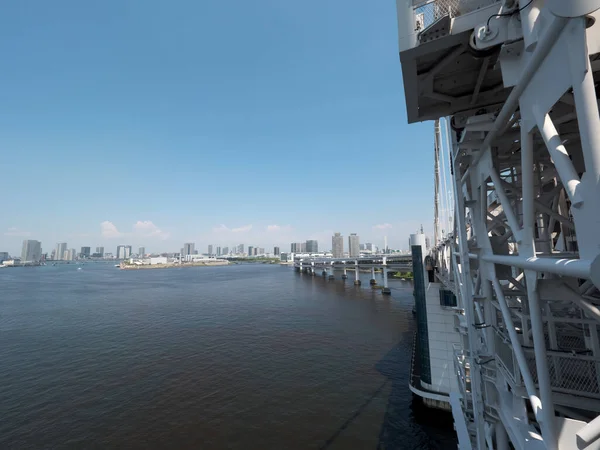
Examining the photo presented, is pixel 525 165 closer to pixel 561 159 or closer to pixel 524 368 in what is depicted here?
pixel 561 159

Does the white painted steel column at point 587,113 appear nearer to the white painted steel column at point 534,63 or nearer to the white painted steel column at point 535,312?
the white painted steel column at point 534,63

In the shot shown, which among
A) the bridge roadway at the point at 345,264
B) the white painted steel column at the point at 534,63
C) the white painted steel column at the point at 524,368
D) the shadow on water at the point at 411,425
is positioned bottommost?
the shadow on water at the point at 411,425

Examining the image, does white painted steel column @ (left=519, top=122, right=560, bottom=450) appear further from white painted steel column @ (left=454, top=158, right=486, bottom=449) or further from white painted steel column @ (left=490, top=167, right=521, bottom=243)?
white painted steel column @ (left=454, top=158, right=486, bottom=449)

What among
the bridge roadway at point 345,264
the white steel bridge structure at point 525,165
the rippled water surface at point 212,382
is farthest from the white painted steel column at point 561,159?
the bridge roadway at point 345,264

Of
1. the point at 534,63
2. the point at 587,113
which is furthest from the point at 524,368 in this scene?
the point at 534,63

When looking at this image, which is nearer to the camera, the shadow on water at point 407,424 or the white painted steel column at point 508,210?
the white painted steel column at point 508,210

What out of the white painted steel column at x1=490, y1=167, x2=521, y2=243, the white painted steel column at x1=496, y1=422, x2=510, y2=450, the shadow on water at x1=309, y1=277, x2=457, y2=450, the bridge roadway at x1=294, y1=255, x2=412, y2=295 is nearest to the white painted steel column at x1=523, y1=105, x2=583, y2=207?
the white painted steel column at x1=490, y1=167, x2=521, y2=243
